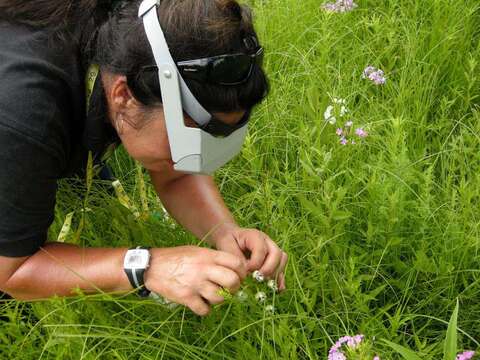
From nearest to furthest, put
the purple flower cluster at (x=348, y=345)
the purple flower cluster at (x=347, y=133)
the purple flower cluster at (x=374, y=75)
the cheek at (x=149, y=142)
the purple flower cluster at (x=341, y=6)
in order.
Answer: the purple flower cluster at (x=348, y=345) < the cheek at (x=149, y=142) < the purple flower cluster at (x=347, y=133) < the purple flower cluster at (x=374, y=75) < the purple flower cluster at (x=341, y=6)

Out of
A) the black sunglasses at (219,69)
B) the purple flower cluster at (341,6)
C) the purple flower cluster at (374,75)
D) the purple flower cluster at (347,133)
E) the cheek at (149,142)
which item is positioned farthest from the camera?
the purple flower cluster at (341,6)

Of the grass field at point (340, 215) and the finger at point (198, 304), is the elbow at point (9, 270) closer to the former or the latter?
the grass field at point (340, 215)

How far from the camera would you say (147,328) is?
153 cm

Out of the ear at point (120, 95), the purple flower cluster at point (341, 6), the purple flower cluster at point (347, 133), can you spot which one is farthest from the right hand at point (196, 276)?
the purple flower cluster at point (341, 6)

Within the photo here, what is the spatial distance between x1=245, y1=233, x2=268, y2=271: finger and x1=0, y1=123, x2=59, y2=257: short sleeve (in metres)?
0.45

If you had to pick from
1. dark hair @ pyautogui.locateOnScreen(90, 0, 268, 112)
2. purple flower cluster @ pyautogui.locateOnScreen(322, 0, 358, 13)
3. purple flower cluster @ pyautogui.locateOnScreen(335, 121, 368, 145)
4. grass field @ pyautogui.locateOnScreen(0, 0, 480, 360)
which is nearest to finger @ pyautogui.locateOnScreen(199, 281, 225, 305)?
grass field @ pyautogui.locateOnScreen(0, 0, 480, 360)

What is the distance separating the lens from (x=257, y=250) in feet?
4.41

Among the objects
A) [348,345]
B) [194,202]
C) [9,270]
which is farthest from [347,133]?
[9,270]

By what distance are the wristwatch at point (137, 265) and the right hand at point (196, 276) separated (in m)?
0.02

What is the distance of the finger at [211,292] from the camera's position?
1.16 m

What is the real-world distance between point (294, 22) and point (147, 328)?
161cm

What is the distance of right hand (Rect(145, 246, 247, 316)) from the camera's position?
3.82 ft

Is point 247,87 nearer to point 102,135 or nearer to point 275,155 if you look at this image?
point 102,135

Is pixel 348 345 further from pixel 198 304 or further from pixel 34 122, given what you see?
pixel 34 122
